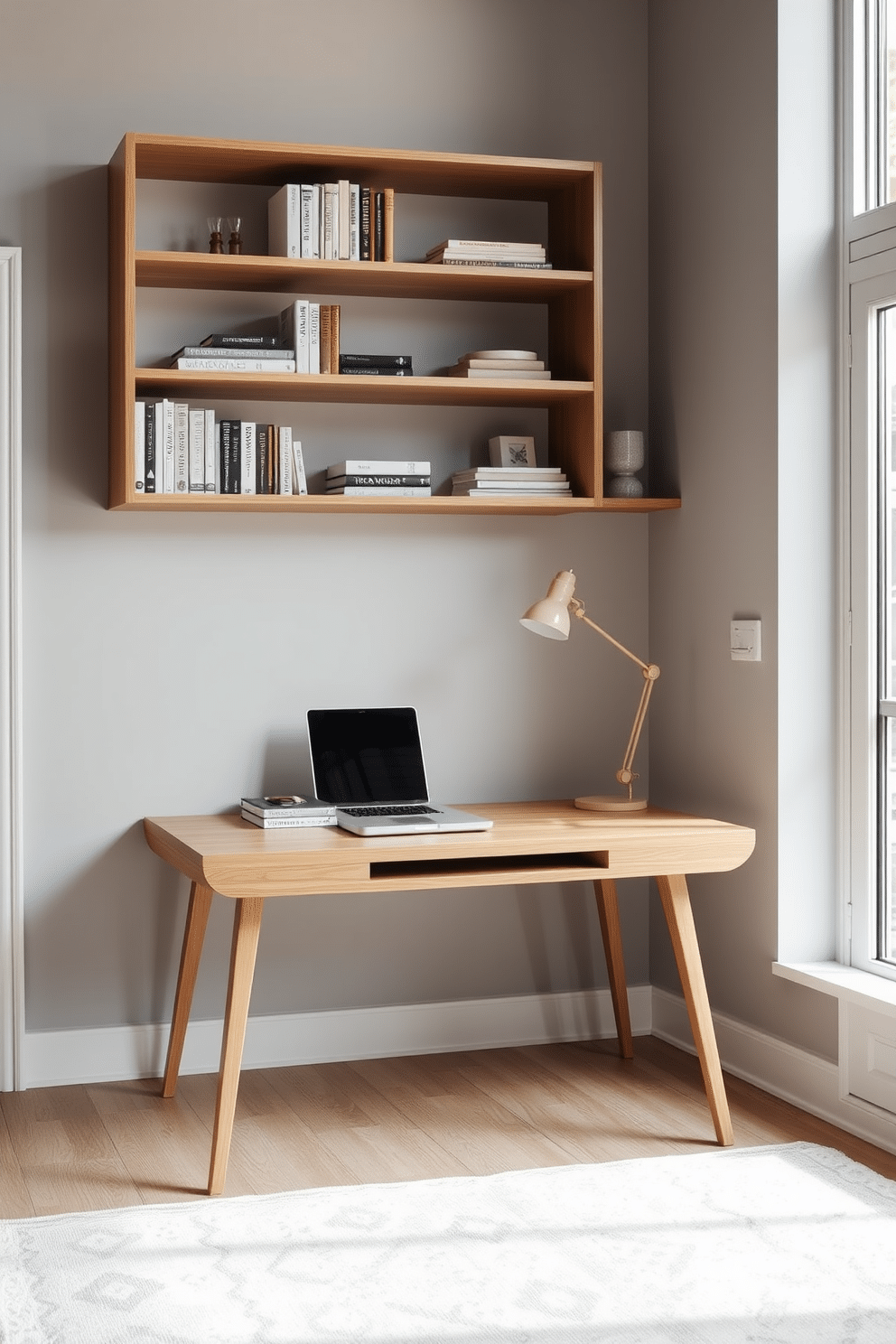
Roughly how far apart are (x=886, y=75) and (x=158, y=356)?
5.74 ft

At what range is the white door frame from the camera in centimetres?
329

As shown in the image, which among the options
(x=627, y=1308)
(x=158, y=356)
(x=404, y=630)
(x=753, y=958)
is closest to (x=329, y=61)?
(x=158, y=356)

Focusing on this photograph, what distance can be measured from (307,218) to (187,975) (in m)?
1.74

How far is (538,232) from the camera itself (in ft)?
12.2

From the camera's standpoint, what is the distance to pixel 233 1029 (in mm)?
2748

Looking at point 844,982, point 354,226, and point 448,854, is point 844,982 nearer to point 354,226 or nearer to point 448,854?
point 448,854

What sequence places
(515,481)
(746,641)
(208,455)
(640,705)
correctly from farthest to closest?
(640,705) < (515,481) < (746,641) < (208,455)

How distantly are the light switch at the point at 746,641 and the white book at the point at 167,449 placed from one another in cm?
134

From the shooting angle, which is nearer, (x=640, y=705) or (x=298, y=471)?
(x=298, y=471)

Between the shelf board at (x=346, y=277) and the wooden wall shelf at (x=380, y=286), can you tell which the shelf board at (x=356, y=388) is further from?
the shelf board at (x=346, y=277)

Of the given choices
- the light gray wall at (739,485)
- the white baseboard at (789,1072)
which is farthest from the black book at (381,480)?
the white baseboard at (789,1072)

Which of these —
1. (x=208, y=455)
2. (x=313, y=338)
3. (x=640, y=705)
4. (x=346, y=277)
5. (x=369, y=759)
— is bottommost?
(x=369, y=759)

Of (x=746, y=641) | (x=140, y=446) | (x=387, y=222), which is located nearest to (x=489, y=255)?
(x=387, y=222)

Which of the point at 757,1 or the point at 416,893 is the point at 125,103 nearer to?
the point at 757,1
